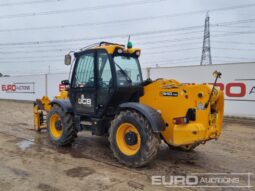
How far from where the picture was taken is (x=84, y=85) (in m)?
6.09

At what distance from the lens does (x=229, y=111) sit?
463 inches

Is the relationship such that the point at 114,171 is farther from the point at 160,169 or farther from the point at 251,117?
the point at 251,117

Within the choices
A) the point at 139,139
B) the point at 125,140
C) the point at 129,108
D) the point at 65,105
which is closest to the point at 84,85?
the point at 65,105

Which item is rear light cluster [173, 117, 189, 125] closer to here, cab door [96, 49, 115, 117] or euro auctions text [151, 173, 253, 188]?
euro auctions text [151, 173, 253, 188]

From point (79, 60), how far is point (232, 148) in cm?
426

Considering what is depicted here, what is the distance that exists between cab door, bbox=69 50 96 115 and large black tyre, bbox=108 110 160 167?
96 cm

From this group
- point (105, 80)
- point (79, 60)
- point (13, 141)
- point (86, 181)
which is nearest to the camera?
point (86, 181)

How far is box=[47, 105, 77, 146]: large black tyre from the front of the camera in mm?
6293

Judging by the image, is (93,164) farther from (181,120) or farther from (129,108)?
(181,120)

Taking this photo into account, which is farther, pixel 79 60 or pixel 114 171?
pixel 79 60

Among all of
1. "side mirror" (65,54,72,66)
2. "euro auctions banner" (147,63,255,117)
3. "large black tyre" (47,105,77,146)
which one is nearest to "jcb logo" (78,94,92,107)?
"large black tyre" (47,105,77,146)

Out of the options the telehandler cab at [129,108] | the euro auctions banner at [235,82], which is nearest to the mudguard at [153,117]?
the telehandler cab at [129,108]

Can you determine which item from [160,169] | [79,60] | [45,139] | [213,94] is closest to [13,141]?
[45,139]

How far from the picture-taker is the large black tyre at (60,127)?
20.6 ft
